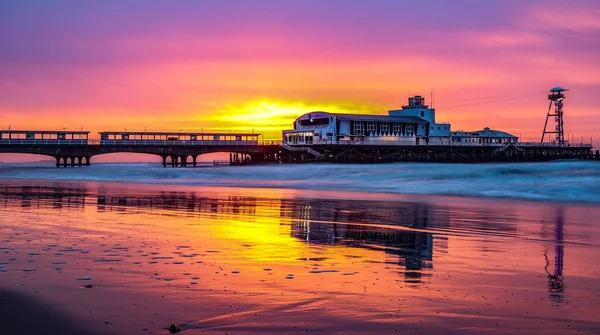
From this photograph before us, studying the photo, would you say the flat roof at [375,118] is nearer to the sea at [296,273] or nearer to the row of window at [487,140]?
the row of window at [487,140]

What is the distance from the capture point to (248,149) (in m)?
99.0

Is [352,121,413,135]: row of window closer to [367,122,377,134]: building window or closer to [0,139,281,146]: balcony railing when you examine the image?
[367,122,377,134]: building window

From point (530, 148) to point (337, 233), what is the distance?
117649 millimetres

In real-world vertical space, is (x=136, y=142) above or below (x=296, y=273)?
above

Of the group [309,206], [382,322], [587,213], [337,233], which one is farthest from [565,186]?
[382,322]

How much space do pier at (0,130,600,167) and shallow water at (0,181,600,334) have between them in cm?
7067

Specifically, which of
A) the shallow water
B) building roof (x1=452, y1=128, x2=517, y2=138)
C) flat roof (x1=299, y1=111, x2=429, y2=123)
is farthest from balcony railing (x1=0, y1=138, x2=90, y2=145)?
building roof (x1=452, y1=128, x2=517, y2=138)

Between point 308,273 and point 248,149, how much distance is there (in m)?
88.5

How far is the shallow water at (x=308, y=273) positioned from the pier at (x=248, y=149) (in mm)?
70665

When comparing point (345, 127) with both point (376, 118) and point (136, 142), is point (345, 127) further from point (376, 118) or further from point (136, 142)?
point (136, 142)

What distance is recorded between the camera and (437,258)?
12.8 m

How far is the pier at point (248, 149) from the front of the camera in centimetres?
8781

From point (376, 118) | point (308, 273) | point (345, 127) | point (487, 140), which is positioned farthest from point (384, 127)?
point (308, 273)

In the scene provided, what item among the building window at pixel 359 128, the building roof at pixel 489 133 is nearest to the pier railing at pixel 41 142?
the building window at pixel 359 128
